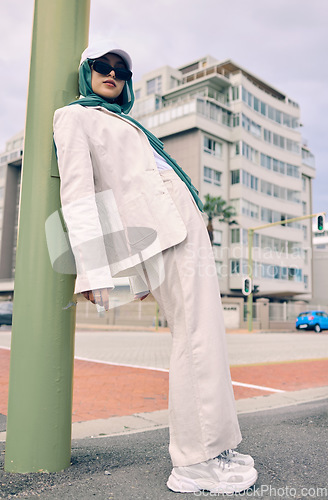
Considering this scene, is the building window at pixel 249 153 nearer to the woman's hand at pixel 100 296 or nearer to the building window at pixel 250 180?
the building window at pixel 250 180

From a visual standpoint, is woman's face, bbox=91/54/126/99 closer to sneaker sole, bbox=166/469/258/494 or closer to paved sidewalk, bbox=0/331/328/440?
sneaker sole, bbox=166/469/258/494

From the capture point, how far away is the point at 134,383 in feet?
18.5

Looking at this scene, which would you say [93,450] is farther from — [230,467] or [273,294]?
[273,294]

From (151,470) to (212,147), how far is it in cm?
4120

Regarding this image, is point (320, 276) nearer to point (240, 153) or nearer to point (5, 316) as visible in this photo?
point (240, 153)

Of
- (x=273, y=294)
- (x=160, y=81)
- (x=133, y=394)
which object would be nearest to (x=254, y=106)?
(x=160, y=81)

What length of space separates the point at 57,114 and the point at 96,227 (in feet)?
1.85

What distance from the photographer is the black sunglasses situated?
7.25ft

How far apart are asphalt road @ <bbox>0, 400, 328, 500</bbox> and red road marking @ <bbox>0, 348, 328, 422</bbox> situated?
42.8 inches

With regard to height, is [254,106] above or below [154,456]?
above

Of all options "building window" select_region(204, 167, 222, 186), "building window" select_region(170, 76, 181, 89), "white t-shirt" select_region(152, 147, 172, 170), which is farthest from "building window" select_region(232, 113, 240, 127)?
"white t-shirt" select_region(152, 147, 172, 170)

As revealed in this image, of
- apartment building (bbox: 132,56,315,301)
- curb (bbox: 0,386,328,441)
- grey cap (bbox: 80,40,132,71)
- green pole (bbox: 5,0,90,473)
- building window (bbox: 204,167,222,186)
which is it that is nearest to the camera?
green pole (bbox: 5,0,90,473)

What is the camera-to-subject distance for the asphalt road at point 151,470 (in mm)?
1844

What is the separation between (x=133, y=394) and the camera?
488 centimetres
